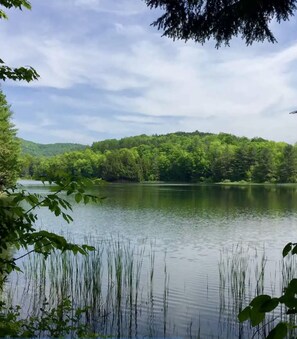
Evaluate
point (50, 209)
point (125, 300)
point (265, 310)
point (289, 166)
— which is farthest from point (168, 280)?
point (289, 166)

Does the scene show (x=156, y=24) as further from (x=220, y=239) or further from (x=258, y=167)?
(x=258, y=167)

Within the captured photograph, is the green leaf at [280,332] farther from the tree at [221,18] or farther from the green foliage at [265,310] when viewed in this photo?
the tree at [221,18]

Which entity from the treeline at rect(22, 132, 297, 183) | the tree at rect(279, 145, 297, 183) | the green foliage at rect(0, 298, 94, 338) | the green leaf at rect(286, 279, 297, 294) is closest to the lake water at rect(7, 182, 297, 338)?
the green foliage at rect(0, 298, 94, 338)

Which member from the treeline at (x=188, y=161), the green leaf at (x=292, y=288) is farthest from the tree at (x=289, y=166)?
the green leaf at (x=292, y=288)

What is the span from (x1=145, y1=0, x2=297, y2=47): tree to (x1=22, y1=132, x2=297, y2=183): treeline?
225ft

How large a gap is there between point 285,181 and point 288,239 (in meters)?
79.7

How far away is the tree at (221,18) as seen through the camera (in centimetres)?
278

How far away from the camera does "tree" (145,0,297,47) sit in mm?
2783

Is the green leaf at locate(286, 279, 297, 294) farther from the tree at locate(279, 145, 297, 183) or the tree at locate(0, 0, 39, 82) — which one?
the tree at locate(279, 145, 297, 183)

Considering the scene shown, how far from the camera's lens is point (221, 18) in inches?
115

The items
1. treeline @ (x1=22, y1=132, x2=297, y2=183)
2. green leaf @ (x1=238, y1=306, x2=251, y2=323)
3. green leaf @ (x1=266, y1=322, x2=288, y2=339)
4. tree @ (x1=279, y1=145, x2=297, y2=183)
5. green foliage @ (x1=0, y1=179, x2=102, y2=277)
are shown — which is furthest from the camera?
treeline @ (x1=22, y1=132, x2=297, y2=183)

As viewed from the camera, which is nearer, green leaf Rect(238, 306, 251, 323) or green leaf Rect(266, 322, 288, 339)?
green leaf Rect(266, 322, 288, 339)

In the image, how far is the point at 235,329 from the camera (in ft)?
22.9

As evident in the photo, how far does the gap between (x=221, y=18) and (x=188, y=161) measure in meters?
112
